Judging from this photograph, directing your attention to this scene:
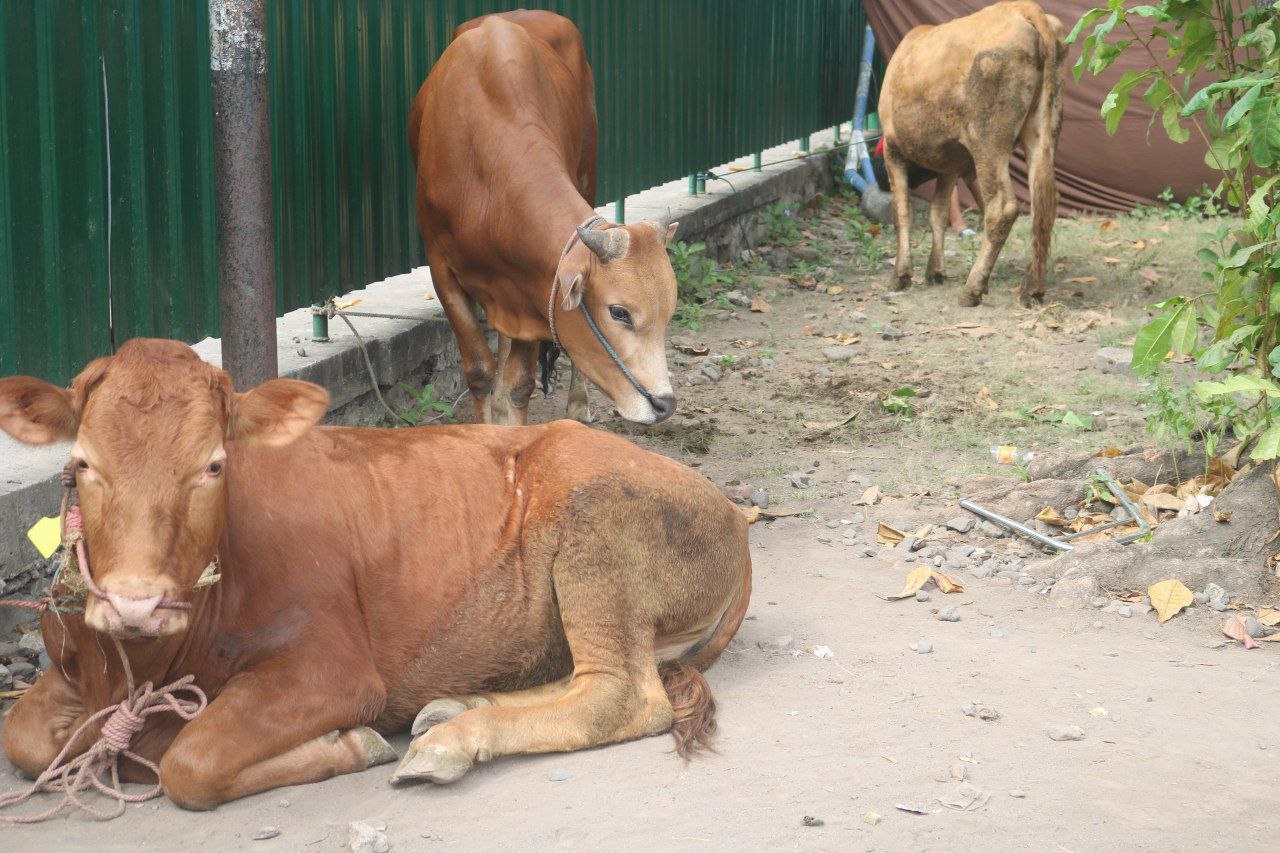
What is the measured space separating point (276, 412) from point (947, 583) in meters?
2.68

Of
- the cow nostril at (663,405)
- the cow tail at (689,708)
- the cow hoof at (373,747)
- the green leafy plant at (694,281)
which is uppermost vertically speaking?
the cow nostril at (663,405)

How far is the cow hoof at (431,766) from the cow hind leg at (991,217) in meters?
7.36

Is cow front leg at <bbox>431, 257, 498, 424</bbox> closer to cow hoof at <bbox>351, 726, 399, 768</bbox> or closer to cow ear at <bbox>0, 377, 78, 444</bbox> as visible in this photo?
cow hoof at <bbox>351, 726, 399, 768</bbox>

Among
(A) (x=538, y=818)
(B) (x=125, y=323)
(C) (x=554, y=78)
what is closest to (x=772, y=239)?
(C) (x=554, y=78)

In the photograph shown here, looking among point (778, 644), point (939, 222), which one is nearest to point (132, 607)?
point (778, 644)

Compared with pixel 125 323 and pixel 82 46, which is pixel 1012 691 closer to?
pixel 125 323

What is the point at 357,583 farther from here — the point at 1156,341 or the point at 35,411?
the point at 1156,341

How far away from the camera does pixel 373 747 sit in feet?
11.7

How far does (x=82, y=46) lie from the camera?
16.0ft

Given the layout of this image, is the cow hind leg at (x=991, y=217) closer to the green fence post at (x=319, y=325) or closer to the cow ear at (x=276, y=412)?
the green fence post at (x=319, y=325)

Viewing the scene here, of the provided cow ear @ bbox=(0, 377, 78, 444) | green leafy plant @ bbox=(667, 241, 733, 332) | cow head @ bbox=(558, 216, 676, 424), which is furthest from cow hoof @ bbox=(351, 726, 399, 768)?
green leafy plant @ bbox=(667, 241, 733, 332)

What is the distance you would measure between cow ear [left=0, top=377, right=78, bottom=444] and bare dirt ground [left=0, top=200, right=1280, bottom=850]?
929mm

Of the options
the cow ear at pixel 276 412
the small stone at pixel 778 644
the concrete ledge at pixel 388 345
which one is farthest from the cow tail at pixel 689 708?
the concrete ledge at pixel 388 345

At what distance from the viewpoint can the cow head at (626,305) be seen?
5457 mm
